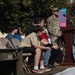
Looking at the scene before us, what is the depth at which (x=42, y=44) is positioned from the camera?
22.3ft

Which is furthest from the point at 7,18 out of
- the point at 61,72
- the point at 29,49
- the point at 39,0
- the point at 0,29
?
the point at 61,72

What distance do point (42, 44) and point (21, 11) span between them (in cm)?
452

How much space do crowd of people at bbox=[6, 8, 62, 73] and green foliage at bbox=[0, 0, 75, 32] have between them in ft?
8.15

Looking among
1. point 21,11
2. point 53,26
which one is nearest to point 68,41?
point 53,26

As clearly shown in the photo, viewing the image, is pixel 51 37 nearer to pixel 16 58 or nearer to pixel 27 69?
pixel 27 69

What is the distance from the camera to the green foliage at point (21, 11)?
425 inches

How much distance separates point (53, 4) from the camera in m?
11.8

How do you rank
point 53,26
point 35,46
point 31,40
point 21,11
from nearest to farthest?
point 35,46
point 31,40
point 53,26
point 21,11

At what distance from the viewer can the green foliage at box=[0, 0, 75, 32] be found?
10.8 meters

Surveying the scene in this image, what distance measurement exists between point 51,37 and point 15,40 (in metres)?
0.93

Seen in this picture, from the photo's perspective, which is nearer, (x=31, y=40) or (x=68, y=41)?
(x=31, y=40)

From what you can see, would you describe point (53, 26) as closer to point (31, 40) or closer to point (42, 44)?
point (42, 44)

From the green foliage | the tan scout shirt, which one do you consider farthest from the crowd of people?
the green foliage

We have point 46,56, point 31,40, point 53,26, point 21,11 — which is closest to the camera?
point 31,40
